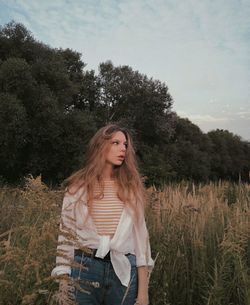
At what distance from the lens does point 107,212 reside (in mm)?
2539

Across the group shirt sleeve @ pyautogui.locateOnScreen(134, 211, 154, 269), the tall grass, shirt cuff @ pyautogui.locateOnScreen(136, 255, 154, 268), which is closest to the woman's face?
shirt sleeve @ pyautogui.locateOnScreen(134, 211, 154, 269)

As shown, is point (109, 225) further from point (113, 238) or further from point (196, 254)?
point (196, 254)

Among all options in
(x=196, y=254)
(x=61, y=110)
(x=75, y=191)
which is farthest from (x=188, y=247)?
(x=61, y=110)

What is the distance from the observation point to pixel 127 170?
2762mm

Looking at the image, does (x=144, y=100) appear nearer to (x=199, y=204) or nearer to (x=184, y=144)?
(x=184, y=144)

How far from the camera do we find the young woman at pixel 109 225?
2.37 m

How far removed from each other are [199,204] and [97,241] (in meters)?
2.65

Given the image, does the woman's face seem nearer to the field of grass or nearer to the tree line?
the field of grass

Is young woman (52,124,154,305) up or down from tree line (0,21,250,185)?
down

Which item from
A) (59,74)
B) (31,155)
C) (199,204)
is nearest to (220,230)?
(199,204)

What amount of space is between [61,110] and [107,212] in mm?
17809

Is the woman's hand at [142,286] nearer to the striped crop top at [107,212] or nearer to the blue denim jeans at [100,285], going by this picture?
the blue denim jeans at [100,285]

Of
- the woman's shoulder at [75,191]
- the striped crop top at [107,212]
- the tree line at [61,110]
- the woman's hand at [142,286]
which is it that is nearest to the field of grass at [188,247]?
the woman's shoulder at [75,191]

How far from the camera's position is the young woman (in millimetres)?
2373
